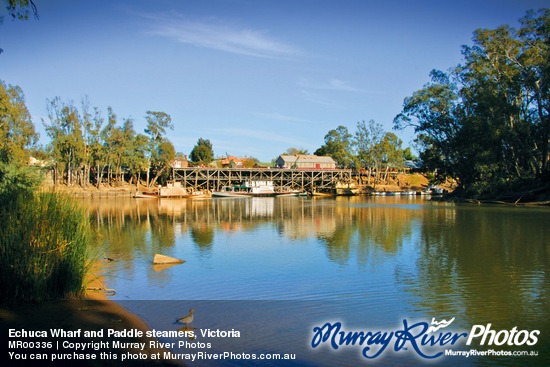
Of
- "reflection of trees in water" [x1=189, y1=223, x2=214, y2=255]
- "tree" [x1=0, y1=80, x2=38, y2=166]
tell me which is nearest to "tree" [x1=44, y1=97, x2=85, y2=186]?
"tree" [x1=0, y1=80, x2=38, y2=166]

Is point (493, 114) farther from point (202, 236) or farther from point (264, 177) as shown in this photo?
point (264, 177)

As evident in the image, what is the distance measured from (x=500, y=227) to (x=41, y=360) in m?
24.2

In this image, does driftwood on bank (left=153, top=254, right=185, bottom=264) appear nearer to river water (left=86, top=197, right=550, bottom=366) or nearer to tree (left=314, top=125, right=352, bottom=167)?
river water (left=86, top=197, right=550, bottom=366)

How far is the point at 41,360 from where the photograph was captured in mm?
5781

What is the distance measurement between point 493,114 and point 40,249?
4828cm

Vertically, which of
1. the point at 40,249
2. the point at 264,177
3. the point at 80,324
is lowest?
the point at 80,324


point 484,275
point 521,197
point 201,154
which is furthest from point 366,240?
point 201,154

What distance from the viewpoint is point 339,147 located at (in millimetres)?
101750

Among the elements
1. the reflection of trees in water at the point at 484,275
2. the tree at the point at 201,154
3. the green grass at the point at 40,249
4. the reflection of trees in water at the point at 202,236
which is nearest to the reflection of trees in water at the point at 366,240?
the reflection of trees in water at the point at 484,275

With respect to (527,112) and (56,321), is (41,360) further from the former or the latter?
(527,112)

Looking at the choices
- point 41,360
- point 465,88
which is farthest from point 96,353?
point 465,88

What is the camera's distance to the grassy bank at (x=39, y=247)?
26.0 feet

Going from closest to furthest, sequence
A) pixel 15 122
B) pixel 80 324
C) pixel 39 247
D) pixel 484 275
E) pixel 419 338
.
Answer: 1. pixel 80 324
2. pixel 419 338
3. pixel 39 247
4. pixel 484 275
5. pixel 15 122

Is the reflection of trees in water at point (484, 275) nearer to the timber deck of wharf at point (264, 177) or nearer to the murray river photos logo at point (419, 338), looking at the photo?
the murray river photos logo at point (419, 338)
